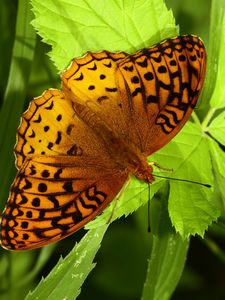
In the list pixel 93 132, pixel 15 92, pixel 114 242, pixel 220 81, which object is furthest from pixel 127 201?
pixel 114 242

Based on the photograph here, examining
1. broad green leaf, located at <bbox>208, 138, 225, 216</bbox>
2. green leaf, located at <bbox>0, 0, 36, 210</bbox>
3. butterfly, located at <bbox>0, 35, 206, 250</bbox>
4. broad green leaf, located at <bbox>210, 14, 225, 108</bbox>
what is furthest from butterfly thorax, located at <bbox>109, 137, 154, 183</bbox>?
green leaf, located at <bbox>0, 0, 36, 210</bbox>

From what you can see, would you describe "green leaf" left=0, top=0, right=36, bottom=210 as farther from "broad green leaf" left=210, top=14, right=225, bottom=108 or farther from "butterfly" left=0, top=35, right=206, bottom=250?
"broad green leaf" left=210, top=14, right=225, bottom=108

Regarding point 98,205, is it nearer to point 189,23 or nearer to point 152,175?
point 152,175

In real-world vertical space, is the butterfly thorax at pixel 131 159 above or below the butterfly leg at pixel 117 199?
above

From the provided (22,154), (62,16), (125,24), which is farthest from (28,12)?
(22,154)

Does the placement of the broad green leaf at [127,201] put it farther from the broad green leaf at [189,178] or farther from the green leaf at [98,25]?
the green leaf at [98,25]

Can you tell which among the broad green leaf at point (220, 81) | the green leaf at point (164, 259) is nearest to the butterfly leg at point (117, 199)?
the green leaf at point (164, 259)
